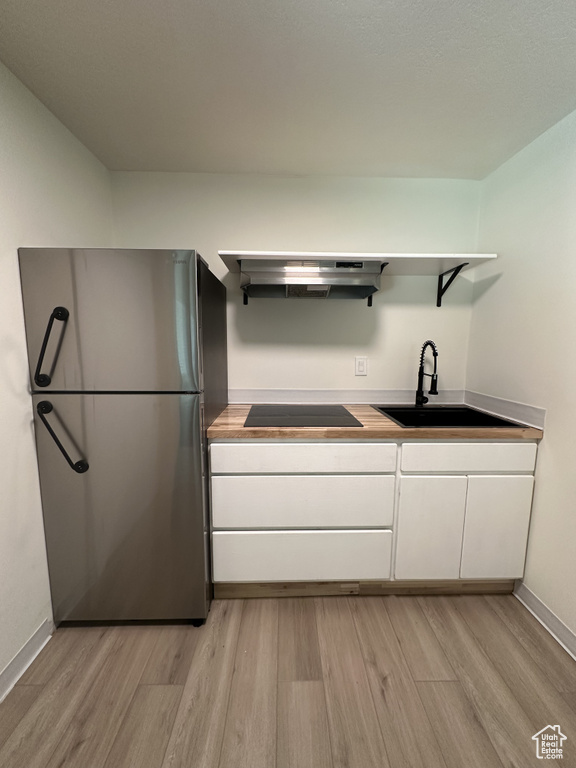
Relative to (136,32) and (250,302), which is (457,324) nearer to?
(250,302)

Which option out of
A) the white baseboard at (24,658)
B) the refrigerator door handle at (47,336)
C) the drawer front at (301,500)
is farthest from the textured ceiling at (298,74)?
the white baseboard at (24,658)

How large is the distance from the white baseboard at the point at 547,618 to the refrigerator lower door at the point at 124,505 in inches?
62.5

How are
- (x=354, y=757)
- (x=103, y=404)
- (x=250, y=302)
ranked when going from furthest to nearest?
(x=250, y=302) < (x=103, y=404) < (x=354, y=757)

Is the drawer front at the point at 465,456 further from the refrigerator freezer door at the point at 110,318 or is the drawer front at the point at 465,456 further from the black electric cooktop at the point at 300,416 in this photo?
the refrigerator freezer door at the point at 110,318

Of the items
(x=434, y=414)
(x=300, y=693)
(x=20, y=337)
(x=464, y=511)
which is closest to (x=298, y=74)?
(x=20, y=337)

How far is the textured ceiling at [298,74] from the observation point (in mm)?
898

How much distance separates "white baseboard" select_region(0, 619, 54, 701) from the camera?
1104 millimetres

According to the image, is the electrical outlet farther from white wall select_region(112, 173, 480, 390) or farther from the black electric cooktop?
the black electric cooktop

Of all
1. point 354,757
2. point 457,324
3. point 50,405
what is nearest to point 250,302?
point 50,405

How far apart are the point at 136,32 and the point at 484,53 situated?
116 cm

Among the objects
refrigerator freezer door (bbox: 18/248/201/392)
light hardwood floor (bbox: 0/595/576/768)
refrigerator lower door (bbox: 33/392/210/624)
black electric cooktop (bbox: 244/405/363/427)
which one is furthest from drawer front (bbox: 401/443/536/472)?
refrigerator freezer door (bbox: 18/248/201/392)

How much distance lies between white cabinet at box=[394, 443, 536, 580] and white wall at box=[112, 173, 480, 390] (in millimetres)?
623

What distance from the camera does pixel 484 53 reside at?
1013 millimetres

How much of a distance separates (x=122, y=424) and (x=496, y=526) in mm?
1821
